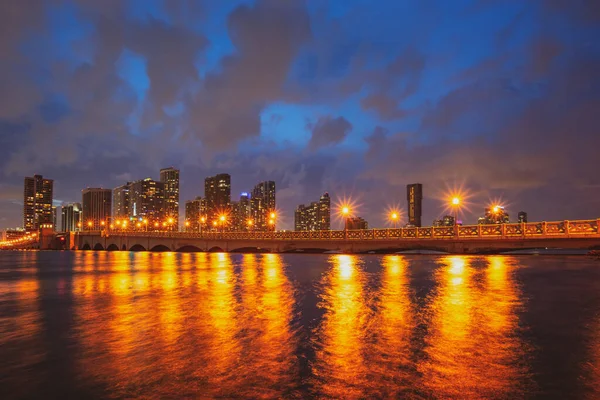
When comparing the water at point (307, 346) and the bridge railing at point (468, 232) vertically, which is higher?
the bridge railing at point (468, 232)

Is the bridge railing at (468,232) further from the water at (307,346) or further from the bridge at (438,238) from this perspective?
the water at (307,346)

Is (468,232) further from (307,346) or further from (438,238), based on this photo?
(307,346)

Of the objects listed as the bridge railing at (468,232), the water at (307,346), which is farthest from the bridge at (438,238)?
the water at (307,346)

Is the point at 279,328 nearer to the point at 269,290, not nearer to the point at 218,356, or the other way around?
the point at 218,356

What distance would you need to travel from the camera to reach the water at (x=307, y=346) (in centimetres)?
659

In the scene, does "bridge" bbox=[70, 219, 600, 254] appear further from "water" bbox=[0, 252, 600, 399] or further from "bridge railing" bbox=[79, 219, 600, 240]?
"water" bbox=[0, 252, 600, 399]

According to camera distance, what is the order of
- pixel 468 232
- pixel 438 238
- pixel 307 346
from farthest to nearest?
pixel 438 238
pixel 468 232
pixel 307 346

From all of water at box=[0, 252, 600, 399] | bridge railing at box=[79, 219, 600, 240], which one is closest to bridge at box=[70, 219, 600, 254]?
bridge railing at box=[79, 219, 600, 240]

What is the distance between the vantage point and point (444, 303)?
1480cm

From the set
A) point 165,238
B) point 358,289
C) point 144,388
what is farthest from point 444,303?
point 165,238

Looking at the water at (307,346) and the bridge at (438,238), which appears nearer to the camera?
the water at (307,346)

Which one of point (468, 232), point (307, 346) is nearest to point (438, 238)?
point (468, 232)

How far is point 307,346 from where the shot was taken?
906cm

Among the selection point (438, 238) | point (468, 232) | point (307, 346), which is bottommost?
point (307, 346)
